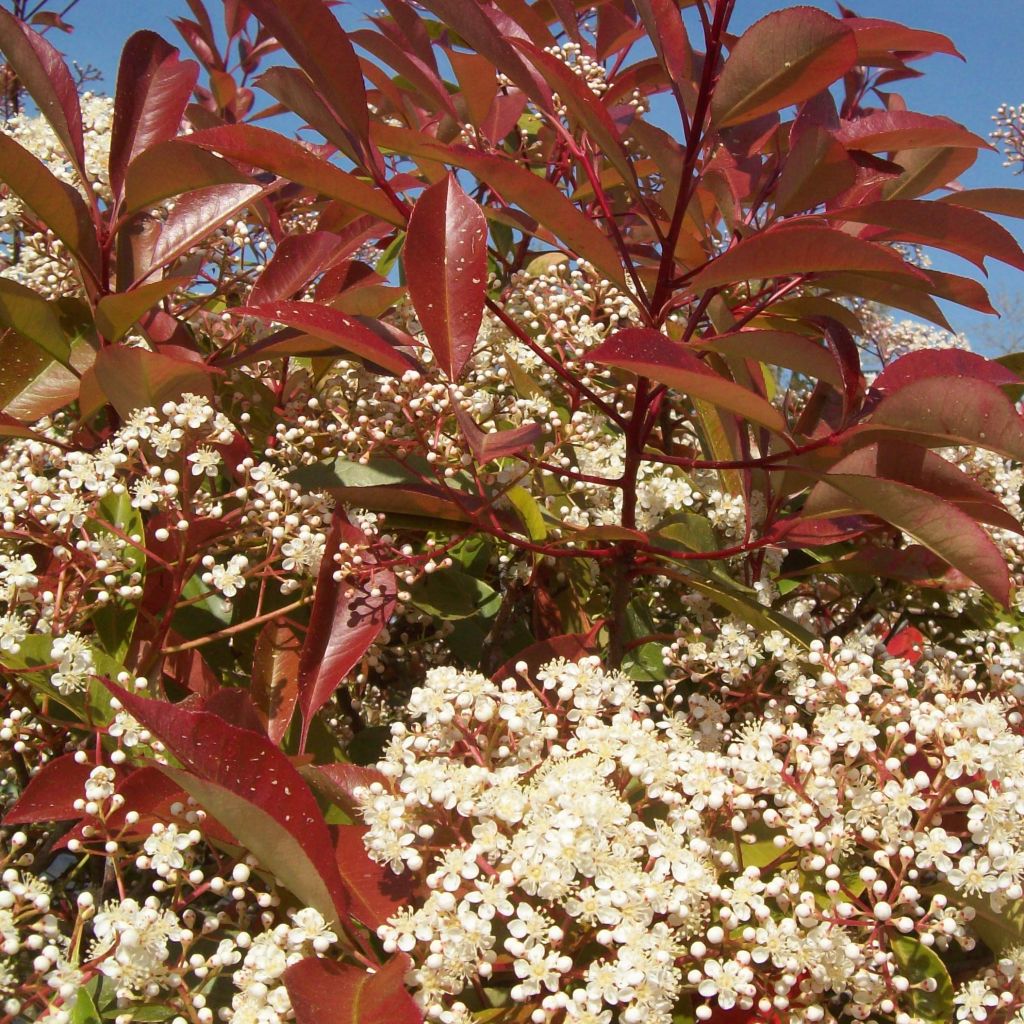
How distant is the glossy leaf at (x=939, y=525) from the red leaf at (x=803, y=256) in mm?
280

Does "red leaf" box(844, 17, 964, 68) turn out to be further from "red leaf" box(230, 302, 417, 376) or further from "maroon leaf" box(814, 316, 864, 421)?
"red leaf" box(230, 302, 417, 376)

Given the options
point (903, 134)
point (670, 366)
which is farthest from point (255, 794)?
point (903, 134)

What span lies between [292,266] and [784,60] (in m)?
1.00

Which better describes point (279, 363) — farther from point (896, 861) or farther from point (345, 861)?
point (896, 861)

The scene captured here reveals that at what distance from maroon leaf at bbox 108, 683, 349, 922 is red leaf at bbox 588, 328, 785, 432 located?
2.07ft

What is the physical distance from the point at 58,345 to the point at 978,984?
1687 mm

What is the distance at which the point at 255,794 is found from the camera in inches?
42.5

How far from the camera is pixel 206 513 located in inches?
62.5

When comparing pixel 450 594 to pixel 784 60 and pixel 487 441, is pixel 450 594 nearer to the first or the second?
pixel 487 441

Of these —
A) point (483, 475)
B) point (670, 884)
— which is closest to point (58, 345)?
point (483, 475)

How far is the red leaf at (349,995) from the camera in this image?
94 centimetres

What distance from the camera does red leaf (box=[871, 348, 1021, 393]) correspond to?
1396mm

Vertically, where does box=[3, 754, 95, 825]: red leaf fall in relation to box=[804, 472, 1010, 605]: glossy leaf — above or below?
below

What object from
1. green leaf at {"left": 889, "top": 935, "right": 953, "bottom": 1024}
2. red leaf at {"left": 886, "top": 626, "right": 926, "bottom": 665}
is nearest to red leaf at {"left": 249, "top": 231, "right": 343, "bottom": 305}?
red leaf at {"left": 886, "top": 626, "right": 926, "bottom": 665}
